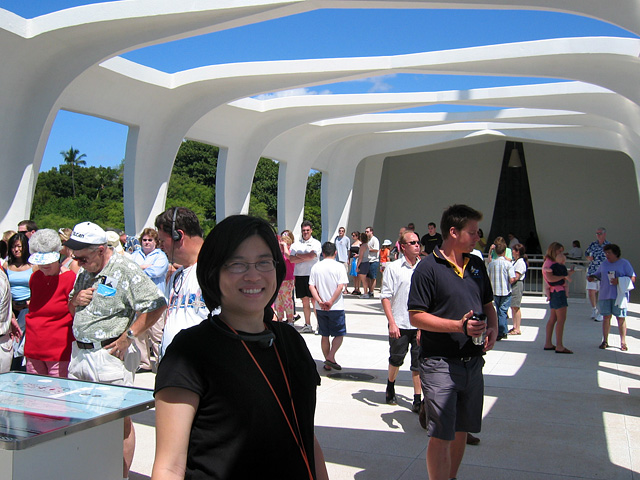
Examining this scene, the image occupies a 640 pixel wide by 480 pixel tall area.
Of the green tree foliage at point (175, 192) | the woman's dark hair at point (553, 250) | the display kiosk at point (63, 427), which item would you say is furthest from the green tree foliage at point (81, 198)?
the display kiosk at point (63, 427)

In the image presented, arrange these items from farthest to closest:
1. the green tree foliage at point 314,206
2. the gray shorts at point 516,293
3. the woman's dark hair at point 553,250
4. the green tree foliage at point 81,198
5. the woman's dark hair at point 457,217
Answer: the green tree foliage at point 314,206 < the green tree foliage at point 81,198 < the gray shorts at point 516,293 < the woman's dark hair at point 553,250 < the woman's dark hair at point 457,217

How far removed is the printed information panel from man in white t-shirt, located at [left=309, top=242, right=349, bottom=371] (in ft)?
15.5

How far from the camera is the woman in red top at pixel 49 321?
446 centimetres

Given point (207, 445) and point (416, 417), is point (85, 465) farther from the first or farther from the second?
point (416, 417)

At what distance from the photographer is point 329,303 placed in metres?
7.83

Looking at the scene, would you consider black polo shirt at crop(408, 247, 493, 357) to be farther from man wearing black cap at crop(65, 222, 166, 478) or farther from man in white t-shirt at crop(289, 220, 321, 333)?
man in white t-shirt at crop(289, 220, 321, 333)

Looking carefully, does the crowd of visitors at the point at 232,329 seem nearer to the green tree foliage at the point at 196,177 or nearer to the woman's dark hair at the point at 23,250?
the woman's dark hair at the point at 23,250

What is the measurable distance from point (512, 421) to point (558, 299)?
3.73m

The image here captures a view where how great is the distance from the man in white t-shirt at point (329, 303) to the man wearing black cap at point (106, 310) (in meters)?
4.15

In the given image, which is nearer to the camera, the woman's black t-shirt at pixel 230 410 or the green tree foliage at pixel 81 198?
the woman's black t-shirt at pixel 230 410

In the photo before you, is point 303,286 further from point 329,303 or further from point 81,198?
point 81,198

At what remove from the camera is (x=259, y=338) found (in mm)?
1885

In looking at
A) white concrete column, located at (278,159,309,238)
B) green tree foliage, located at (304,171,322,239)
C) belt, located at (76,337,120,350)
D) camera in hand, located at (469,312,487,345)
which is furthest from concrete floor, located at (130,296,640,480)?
green tree foliage, located at (304,171,322,239)

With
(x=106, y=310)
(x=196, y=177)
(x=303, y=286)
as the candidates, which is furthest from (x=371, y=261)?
(x=196, y=177)
